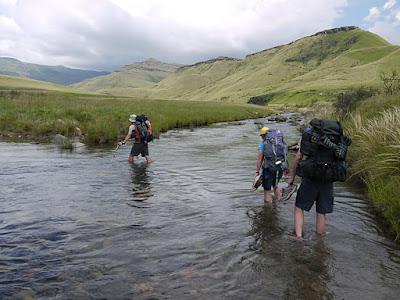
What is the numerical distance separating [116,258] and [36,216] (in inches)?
138

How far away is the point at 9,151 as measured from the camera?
20531mm

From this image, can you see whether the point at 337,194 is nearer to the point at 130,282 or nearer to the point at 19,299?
the point at 130,282

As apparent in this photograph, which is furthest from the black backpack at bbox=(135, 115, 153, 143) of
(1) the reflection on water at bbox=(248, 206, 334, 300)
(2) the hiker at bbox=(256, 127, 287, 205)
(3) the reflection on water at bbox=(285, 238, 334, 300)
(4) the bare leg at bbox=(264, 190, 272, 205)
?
(3) the reflection on water at bbox=(285, 238, 334, 300)

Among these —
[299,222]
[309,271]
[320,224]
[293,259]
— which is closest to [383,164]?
[320,224]

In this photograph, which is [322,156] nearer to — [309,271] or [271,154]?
[309,271]

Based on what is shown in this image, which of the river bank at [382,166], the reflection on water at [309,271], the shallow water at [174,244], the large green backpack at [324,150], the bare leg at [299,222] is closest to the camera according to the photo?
the reflection on water at [309,271]

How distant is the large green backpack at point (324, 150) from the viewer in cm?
777

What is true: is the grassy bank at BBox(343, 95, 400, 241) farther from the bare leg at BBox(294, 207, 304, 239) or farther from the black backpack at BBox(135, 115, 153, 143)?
the black backpack at BBox(135, 115, 153, 143)

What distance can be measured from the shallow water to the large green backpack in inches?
64.4

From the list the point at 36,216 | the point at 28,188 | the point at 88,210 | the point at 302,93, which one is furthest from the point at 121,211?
the point at 302,93

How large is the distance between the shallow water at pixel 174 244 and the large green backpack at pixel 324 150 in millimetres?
1635

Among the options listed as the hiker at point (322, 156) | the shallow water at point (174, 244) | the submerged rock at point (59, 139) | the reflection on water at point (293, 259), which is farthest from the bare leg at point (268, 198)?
the submerged rock at point (59, 139)

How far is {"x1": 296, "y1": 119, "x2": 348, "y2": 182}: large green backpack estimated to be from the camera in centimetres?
777

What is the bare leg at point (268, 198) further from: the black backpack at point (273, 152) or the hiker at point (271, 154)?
the black backpack at point (273, 152)
